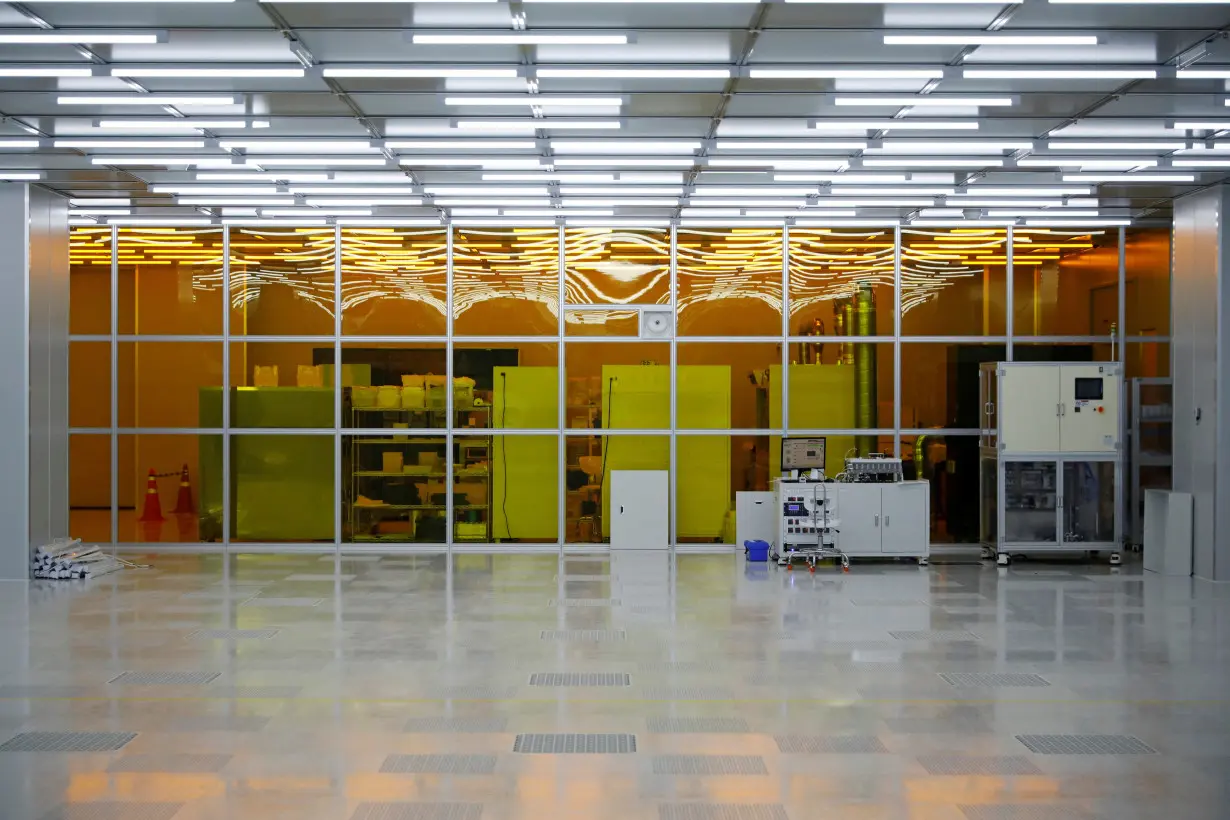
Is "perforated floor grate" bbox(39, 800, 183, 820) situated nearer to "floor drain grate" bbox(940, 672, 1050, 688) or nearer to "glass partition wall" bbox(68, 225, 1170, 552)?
"floor drain grate" bbox(940, 672, 1050, 688)

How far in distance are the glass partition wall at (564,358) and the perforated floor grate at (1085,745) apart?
7882 millimetres

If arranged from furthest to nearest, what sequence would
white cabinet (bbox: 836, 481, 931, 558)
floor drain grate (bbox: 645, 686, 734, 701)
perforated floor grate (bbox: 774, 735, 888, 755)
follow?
1. white cabinet (bbox: 836, 481, 931, 558)
2. floor drain grate (bbox: 645, 686, 734, 701)
3. perforated floor grate (bbox: 774, 735, 888, 755)

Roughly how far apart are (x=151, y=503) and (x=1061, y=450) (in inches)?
430

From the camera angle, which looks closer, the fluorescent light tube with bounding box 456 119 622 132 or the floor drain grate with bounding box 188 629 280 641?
the floor drain grate with bounding box 188 629 280 641

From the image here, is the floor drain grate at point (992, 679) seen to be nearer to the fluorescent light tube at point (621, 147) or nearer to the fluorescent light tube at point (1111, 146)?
the fluorescent light tube at point (1111, 146)

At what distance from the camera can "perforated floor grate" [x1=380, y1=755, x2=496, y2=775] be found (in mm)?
5352

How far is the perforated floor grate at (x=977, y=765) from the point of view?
17.6 feet

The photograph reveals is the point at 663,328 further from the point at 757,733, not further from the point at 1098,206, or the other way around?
the point at 757,733

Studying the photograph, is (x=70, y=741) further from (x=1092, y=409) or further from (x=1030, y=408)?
(x=1092, y=409)

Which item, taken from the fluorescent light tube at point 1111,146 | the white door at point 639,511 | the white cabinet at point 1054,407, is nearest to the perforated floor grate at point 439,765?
the fluorescent light tube at point 1111,146

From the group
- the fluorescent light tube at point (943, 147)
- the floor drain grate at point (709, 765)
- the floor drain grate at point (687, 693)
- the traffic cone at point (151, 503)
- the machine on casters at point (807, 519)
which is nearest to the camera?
the floor drain grate at point (709, 765)

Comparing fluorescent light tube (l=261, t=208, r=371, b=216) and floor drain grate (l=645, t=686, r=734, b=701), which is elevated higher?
fluorescent light tube (l=261, t=208, r=371, b=216)

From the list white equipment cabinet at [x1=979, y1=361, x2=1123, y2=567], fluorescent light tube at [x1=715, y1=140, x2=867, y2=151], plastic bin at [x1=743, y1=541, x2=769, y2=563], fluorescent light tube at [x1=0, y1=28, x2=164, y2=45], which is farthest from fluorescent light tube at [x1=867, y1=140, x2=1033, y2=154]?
fluorescent light tube at [x1=0, y1=28, x2=164, y2=45]

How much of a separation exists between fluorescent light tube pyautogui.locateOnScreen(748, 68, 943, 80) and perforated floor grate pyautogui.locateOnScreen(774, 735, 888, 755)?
165 inches
